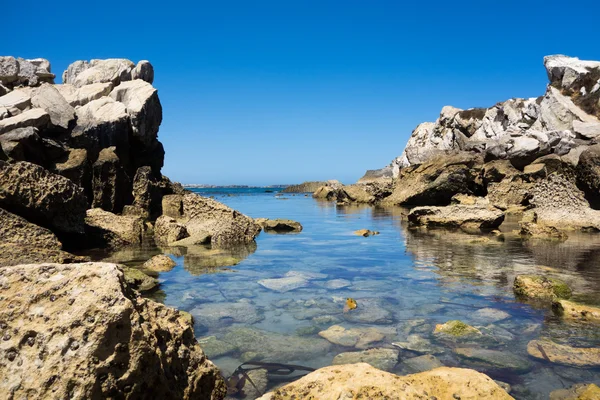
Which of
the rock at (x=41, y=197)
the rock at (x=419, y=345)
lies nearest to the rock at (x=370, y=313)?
the rock at (x=419, y=345)

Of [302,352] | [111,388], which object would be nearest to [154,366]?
[111,388]

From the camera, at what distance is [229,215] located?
1528 centimetres

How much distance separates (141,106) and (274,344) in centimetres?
1734

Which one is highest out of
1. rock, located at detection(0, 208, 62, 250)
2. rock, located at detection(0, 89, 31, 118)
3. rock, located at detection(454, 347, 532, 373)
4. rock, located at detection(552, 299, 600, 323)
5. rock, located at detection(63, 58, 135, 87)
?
rock, located at detection(63, 58, 135, 87)

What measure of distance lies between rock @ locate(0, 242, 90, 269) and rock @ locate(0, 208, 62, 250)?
0.69m

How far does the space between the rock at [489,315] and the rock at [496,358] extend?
1181mm

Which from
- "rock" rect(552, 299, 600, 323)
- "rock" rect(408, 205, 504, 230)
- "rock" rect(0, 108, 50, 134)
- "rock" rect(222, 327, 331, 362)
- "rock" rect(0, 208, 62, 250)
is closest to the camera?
"rock" rect(222, 327, 331, 362)

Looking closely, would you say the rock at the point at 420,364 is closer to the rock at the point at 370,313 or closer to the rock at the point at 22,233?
the rock at the point at 370,313

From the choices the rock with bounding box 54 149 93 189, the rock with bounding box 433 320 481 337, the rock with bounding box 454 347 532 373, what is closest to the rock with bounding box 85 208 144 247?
the rock with bounding box 54 149 93 189

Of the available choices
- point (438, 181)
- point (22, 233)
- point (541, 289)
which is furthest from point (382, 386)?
point (438, 181)

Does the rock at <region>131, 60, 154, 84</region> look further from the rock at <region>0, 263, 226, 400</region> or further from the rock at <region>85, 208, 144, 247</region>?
the rock at <region>0, 263, 226, 400</region>

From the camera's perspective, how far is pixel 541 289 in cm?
735

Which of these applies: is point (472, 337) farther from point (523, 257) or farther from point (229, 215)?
point (229, 215)

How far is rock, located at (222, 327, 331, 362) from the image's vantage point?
5188 millimetres
